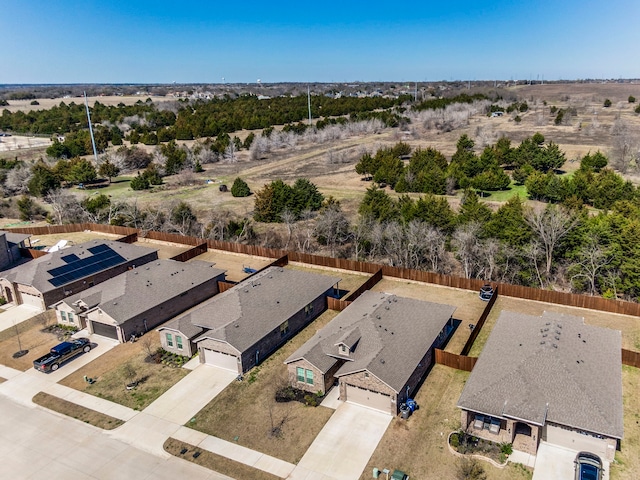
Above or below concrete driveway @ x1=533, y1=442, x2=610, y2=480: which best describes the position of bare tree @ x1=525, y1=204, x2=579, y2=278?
above

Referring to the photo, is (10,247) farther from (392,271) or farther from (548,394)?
(548,394)

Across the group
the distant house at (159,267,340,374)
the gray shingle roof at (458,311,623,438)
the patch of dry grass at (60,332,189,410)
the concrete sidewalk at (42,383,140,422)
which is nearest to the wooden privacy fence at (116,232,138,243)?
the distant house at (159,267,340,374)

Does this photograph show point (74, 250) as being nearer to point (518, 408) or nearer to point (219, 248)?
point (219, 248)

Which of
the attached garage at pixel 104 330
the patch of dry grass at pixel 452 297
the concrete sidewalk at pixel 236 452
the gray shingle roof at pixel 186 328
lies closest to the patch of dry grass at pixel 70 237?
the attached garage at pixel 104 330

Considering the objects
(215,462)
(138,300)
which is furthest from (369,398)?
(138,300)

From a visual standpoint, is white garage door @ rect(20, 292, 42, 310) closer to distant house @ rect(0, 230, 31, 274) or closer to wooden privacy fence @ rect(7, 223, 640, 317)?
distant house @ rect(0, 230, 31, 274)

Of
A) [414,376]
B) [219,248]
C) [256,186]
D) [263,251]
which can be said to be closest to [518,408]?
[414,376]
